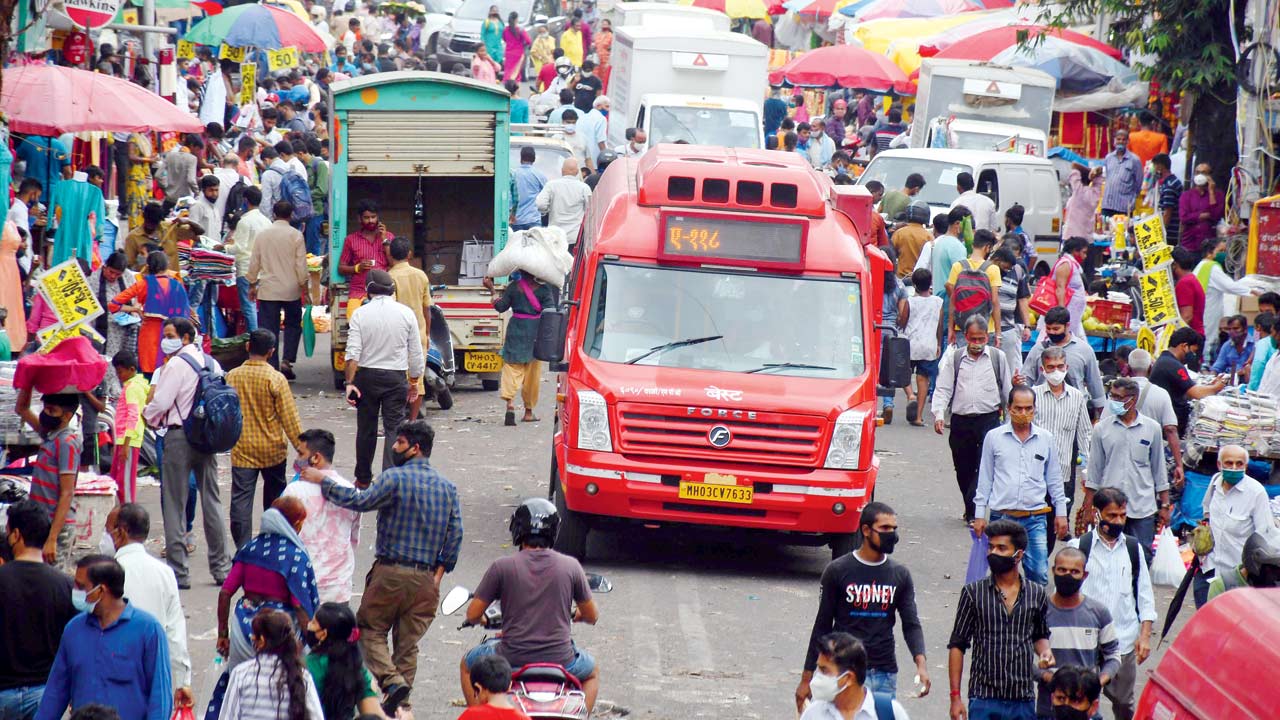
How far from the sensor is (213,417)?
10.9 metres

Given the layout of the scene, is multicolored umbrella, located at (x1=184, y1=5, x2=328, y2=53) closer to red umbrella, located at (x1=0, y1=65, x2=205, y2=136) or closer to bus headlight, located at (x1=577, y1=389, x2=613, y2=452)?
red umbrella, located at (x1=0, y1=65, x2=205, y2=136)

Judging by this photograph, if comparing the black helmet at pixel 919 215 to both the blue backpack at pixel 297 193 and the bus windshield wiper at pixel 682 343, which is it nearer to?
the blue backpack at pixel 297 193

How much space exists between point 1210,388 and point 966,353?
222 centimetres

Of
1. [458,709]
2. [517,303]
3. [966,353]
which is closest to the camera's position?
[458,709]

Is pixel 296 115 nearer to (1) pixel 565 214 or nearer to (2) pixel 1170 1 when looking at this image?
(1) pixel 565 214

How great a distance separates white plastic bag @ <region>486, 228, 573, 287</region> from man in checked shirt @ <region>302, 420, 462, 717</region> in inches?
296

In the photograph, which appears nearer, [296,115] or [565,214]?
[565,214]

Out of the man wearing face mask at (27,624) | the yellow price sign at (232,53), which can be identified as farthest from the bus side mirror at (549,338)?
the yellow price sign at (232,53)

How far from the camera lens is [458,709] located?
9211mm

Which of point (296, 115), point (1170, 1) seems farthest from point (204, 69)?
point (1170, 1)

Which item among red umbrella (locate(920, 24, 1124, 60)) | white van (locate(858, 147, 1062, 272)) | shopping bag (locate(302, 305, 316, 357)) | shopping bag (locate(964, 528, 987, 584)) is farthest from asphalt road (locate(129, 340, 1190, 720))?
red umbrella (locate(920, 24, 1124, 60))

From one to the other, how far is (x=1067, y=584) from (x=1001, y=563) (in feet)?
1.31

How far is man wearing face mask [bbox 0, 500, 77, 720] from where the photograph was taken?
7.44m

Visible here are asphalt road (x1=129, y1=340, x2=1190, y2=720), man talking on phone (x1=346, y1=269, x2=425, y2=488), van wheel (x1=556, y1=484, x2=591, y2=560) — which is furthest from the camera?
man talking on phone (x1=346, y1=269, x2=425, y2=488)
